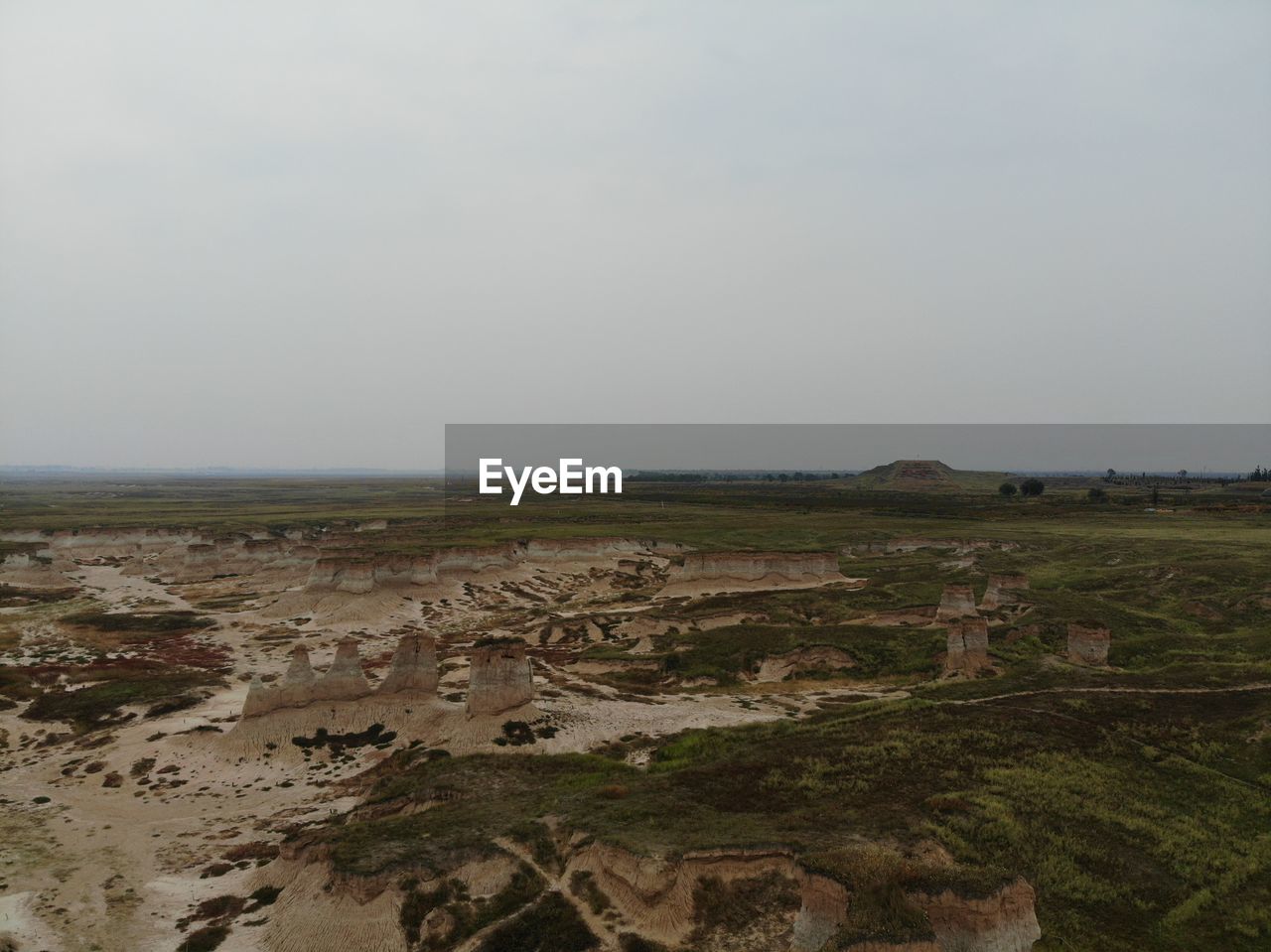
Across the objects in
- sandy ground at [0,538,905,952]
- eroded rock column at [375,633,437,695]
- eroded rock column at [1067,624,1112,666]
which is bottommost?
sandy ground at [0,538,905,952]

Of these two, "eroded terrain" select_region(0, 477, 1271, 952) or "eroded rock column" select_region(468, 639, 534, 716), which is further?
"eroded rock column" select_region(468, 639, 534, 716)

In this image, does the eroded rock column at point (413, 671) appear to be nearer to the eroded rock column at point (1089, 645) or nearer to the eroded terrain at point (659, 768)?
the eroded terrain at point (659, 768)

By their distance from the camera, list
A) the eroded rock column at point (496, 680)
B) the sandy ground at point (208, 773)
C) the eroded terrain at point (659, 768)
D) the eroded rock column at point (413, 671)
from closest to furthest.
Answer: the eroded terrain at point (659, 768) < the sandy ground at point (208, 773) < the eroded rock column at point (496, 680) < the eroded rock column at point (413, 671)

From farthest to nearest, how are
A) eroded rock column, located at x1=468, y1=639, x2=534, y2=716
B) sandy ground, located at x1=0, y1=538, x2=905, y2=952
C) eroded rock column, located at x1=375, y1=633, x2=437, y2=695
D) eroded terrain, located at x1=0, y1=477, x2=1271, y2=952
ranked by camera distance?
eroded rock column, located at x1=375, y1=633, x2=437, y2=695 → eroded rock column, located at x1=468, y1=639, x2=534, y2=716 → sandy ground, located at x1=0, y1=538, x2=905, y2=952 → eroded terrain, located at x1=0, y1=477, x2=1271, y2=952

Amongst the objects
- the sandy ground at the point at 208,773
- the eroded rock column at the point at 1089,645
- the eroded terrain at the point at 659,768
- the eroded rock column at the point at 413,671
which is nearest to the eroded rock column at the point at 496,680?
the eroded terrain at the point at 659,768

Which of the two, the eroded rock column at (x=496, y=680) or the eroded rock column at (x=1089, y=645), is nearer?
the eroded rock column at (x=496, y=680)

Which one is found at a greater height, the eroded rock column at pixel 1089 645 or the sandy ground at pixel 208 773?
the eroded rock column at pixel 1089 645

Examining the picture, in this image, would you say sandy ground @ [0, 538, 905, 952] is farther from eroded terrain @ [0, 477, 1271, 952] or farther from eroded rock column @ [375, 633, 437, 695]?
eroded rock column @ [375, 633, 437, 695]

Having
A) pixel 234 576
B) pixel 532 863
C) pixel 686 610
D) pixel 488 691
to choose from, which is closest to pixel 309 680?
pixel 488 691

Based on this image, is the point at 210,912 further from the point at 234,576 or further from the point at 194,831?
the point at 234,576

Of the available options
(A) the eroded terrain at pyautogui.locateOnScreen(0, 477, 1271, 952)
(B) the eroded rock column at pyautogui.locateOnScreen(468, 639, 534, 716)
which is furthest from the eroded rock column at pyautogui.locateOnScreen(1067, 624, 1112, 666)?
(B) the eroded rock column at pyautogui.locateOnScreen(468, 639, 534, 716)

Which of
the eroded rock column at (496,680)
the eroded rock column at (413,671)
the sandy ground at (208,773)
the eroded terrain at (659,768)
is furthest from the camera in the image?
the eroded rock column at (413,671)

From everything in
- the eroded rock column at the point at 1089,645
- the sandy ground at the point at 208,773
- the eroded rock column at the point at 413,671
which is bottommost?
the sandy ground at the point at 208,773
